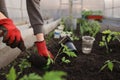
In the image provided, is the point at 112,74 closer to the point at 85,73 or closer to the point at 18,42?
the point at 85,73

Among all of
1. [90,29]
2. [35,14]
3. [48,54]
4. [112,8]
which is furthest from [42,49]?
[112,8]

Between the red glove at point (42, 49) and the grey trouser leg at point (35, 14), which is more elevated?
the grey trouser leg at point (35, 14)

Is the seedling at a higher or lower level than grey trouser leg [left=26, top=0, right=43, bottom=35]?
lower

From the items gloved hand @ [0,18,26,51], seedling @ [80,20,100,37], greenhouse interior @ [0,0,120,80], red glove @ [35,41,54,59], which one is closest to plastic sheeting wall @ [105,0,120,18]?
seedling @ [80,20,100,37]

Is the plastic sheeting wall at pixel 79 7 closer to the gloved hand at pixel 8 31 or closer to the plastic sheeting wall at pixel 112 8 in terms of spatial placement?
the plastic sheeting wall at pixel 112 8

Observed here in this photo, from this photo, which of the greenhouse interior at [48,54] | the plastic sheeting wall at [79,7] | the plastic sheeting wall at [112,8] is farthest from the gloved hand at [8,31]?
the plastic sheeting wall at [112,8]

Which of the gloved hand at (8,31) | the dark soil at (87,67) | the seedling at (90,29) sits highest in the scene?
the gloved hand at (8,31)

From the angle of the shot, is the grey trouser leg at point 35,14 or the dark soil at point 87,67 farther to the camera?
the grey trouser leg at point 35,14

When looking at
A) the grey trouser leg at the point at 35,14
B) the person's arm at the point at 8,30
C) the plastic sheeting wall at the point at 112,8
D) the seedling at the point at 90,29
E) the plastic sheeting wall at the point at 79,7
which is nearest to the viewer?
the person's arm at the point at 8,30

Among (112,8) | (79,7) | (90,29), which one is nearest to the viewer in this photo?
(90,29)

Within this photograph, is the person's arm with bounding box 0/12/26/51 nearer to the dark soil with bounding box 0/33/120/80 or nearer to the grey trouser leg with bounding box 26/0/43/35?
the dark soil with bounding box 0/33/120/80

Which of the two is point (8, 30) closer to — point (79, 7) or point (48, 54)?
point (48, 54)

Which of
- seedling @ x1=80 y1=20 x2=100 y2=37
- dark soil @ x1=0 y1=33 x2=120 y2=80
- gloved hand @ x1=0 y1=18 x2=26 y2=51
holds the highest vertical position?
gloved hand @ x1=0 y1=18 x2=26 y2=51

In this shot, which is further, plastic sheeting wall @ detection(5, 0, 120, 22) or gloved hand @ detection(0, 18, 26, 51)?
plastic sheeting wall @ detection(5, 0, 120, 22)
